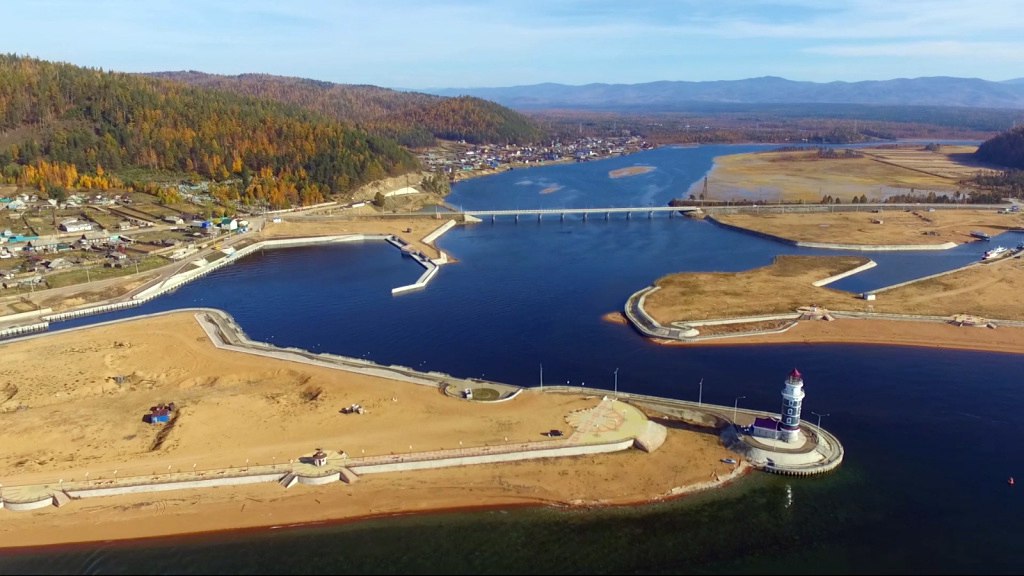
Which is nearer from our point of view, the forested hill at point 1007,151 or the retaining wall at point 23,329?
the retaining wall at point 23,329

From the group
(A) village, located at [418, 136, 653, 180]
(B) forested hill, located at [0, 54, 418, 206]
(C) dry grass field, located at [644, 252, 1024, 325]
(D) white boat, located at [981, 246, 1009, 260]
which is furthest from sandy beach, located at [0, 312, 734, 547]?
(A) village, located at [418, 136, 653, 180]

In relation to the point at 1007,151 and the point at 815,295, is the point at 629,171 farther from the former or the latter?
the point at 815,295

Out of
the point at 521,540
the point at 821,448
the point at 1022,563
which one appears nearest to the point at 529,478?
the point at 521,540

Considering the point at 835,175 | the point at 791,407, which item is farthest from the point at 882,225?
the point at 791,407

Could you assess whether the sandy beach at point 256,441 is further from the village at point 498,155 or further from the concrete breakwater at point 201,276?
the village at point 498,155

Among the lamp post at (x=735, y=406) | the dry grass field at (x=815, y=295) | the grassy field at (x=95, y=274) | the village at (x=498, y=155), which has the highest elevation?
the village at (x=498, y=155)

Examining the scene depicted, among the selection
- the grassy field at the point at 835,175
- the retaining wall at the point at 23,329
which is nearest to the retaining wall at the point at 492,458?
the retaining wall at the point at 23,329

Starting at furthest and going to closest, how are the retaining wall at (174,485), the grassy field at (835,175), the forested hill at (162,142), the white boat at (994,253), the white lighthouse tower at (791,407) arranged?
1. the grassy field at (835,175)
2. the forested hill at (162,142)
3. the white boat at (994,253)
4. the white lighthouse tower at (791,407)
5. the retaining wall at (174,485)

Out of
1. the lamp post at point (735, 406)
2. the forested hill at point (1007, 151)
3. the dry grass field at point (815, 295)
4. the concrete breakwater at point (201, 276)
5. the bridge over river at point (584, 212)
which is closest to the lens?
the lamp post at point (735, 406)

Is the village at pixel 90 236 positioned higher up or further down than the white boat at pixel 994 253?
higher up
